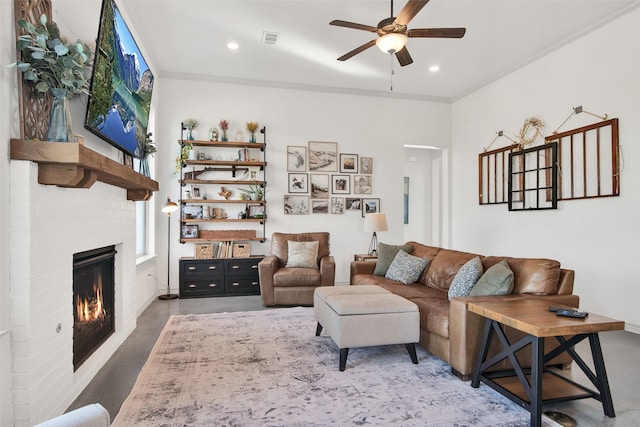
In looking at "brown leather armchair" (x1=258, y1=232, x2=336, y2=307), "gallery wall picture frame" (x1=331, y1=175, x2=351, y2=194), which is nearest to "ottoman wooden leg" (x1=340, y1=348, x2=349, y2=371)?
"brown leather armchair" (x1=258, y1=232, x2=336, y2=307)

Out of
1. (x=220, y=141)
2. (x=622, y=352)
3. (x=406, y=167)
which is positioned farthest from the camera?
(x=406, y=167)

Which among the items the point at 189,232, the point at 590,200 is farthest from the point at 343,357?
the point at 189,232

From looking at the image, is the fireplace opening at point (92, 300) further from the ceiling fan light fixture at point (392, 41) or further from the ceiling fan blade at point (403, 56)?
Answer: the ceiling fan blade at point (403, 56)

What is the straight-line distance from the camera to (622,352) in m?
3.09

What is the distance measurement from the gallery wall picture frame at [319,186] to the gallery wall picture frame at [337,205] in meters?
0.14

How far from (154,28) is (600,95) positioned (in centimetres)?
505

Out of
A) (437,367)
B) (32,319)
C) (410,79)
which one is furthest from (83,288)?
(410,79)

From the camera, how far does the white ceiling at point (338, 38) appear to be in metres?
3.72

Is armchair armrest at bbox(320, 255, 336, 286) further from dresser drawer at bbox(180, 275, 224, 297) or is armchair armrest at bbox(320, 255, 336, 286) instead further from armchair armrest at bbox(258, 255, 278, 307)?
dresser drawer at bbox(180, 275, 224, 297)

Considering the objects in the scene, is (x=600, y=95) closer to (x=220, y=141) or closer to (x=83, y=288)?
(x=220, y=141)

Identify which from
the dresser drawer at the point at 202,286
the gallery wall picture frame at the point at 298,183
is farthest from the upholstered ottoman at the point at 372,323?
the gallery wall picture frame at the point at 298,183

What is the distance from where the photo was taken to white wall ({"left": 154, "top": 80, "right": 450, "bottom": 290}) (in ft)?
17.9

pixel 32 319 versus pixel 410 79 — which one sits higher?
pixel 410 79

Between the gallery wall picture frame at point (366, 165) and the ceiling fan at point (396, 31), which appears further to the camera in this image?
the gallery wall picture frame at point (366, 165)
